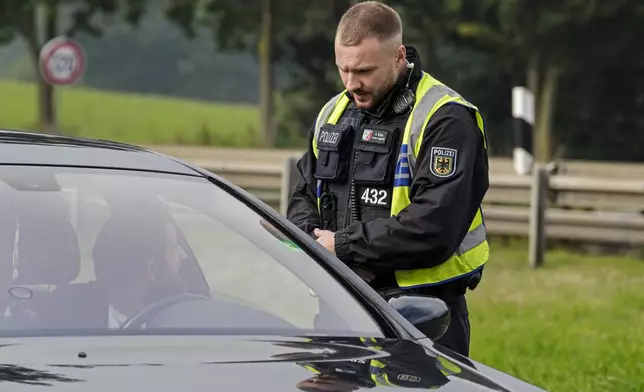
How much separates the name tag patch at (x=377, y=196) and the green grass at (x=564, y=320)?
2285 millimetres

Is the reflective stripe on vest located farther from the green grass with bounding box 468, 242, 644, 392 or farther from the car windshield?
the green grass with bounding box 468, 242, 644, 392

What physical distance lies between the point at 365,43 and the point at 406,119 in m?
0.27

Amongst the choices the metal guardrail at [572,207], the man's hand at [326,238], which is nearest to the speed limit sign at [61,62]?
the metal guardrail at [572,207]

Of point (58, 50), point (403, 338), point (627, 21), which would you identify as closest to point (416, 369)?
point (403, 338)

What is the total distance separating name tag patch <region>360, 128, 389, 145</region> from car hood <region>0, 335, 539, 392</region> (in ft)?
4.17

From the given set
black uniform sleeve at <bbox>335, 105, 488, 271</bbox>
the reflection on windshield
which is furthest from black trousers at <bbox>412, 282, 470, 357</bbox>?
the reflection on windshield

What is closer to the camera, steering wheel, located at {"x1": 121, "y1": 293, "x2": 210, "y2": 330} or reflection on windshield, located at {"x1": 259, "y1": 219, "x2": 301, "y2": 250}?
steering wheel, located at {"x1": 121, "y1": 293, "x2": 210, "y2": 330}

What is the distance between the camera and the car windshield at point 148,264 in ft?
11.7

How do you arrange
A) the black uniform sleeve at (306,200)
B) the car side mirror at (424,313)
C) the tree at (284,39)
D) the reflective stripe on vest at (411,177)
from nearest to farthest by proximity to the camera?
the car side mirror at (424,313)
the reflective stripe on vest at (411,177)
the black uniform sleeve at (306,200)
the tree at (284,39)

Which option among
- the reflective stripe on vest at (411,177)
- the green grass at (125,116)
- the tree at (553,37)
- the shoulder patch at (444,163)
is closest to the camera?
the shoulder patch at (444,163)

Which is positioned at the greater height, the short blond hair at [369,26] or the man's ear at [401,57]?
the short blond hair at [369,26]

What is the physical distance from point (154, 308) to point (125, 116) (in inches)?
1793

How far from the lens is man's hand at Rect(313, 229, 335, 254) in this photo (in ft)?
15.6

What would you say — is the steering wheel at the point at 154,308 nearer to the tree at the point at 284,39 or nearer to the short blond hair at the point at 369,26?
the short blond hair at the point at 369,26
